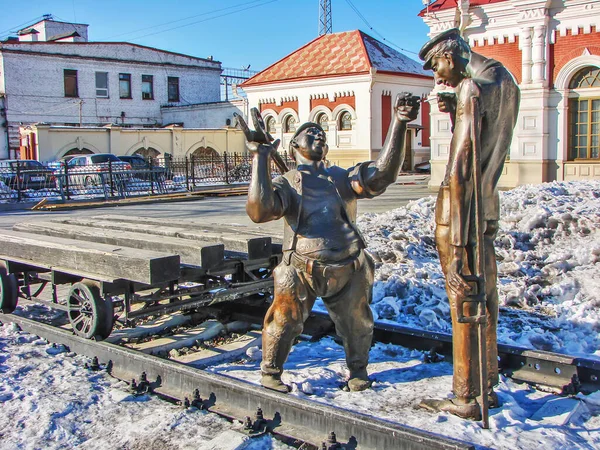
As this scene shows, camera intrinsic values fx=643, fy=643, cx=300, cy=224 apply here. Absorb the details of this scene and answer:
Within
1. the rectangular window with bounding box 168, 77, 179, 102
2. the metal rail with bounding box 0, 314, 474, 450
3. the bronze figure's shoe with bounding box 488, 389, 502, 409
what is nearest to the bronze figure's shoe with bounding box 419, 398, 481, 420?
the bronze figure's shoe with bounding box 488, 389, 502, 409

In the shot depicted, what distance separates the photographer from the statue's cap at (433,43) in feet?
11.5

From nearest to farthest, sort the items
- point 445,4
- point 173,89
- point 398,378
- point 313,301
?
1. point 313,301
2. point 398,378
3. point 445,4
4. point 173,89

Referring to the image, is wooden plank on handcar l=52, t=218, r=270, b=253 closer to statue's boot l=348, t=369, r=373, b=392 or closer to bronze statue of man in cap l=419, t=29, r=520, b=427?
statue's boot l=348, t=369, r=373, b=392

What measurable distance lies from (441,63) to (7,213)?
54.5ft

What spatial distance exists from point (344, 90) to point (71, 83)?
696 inches

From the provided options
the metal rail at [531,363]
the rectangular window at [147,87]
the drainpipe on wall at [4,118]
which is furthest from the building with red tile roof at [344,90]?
the metal rail at [531,363]

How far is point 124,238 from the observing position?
5.35 metres

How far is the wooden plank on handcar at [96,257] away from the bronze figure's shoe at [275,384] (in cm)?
93

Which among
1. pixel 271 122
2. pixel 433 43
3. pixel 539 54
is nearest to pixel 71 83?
pixel 271 122

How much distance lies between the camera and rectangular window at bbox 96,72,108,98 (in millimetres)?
39594

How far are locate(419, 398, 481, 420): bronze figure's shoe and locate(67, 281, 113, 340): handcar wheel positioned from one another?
7.89ft

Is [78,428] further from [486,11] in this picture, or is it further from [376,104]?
[376,104]

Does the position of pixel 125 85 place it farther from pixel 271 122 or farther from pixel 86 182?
pixel 86 182

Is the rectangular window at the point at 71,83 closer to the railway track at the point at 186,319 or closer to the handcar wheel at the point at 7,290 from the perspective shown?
the railway track at the point at 186,319
